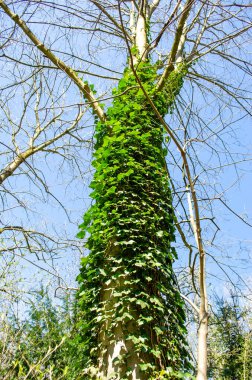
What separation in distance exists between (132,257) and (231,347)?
9557mm

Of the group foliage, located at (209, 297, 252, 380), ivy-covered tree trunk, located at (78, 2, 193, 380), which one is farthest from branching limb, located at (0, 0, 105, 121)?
foliage, located at (209, 297, 252, 380)

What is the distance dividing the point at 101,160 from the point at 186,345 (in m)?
1.97

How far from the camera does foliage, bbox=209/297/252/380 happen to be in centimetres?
1069

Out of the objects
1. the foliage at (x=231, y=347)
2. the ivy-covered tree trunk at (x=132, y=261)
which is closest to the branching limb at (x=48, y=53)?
the ivy-covered tree trunk at (x=132, y=261)

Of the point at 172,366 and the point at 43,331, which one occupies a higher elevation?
the point at 43,331

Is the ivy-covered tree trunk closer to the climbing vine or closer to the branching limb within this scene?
the climbing vine

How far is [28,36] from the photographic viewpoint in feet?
15.6

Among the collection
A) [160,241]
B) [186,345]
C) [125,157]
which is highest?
[125,157]

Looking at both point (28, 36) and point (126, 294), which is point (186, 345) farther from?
point (28, 36)

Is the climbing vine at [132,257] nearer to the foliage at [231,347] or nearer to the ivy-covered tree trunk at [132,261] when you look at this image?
the ivy-covered tree trunk at [132,261]

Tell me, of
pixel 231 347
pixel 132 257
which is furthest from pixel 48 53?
pixel 231 347

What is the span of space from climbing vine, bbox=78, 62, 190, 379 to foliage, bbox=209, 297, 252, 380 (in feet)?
25.3

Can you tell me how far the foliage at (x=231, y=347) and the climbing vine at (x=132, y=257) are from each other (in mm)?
7717

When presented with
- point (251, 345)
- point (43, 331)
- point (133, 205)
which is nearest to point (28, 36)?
point (133, 205)
